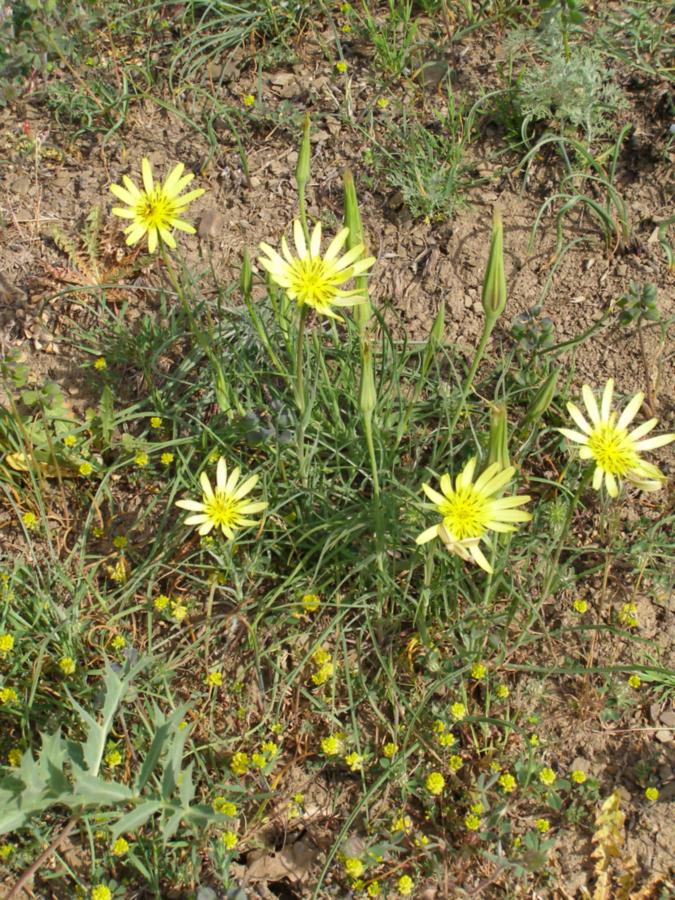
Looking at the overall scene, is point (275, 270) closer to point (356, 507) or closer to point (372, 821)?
point (356, 507)

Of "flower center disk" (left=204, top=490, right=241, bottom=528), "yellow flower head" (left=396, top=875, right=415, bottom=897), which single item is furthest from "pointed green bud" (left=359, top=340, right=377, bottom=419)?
"yellow flower head" (left=396, top=875, right=415, bottom=897)

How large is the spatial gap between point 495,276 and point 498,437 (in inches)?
14.3

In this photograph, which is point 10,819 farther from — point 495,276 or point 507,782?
point 495,276

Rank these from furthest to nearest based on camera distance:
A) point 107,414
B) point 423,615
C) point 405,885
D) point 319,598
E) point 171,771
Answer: point 107,414 → point 319,598 → point 423,615 → point 405,885 → point 171,771

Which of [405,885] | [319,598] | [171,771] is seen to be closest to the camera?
[171,771]

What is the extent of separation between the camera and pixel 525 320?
276cm

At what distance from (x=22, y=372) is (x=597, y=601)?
6.22 feet

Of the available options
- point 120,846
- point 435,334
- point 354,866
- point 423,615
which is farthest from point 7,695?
point 435,334

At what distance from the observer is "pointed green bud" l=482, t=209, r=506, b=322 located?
5.96 feet

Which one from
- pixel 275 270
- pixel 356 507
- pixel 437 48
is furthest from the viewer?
pixel 437 48

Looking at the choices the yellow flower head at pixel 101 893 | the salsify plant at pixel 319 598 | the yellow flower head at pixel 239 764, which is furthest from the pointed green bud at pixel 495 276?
the yellow flower head at pixel 101 893

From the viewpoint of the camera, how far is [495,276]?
74.1 inches

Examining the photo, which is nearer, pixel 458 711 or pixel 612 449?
pixel 612 449

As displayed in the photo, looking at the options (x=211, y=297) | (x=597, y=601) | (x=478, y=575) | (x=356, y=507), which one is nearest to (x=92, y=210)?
(x=211, y=297)
